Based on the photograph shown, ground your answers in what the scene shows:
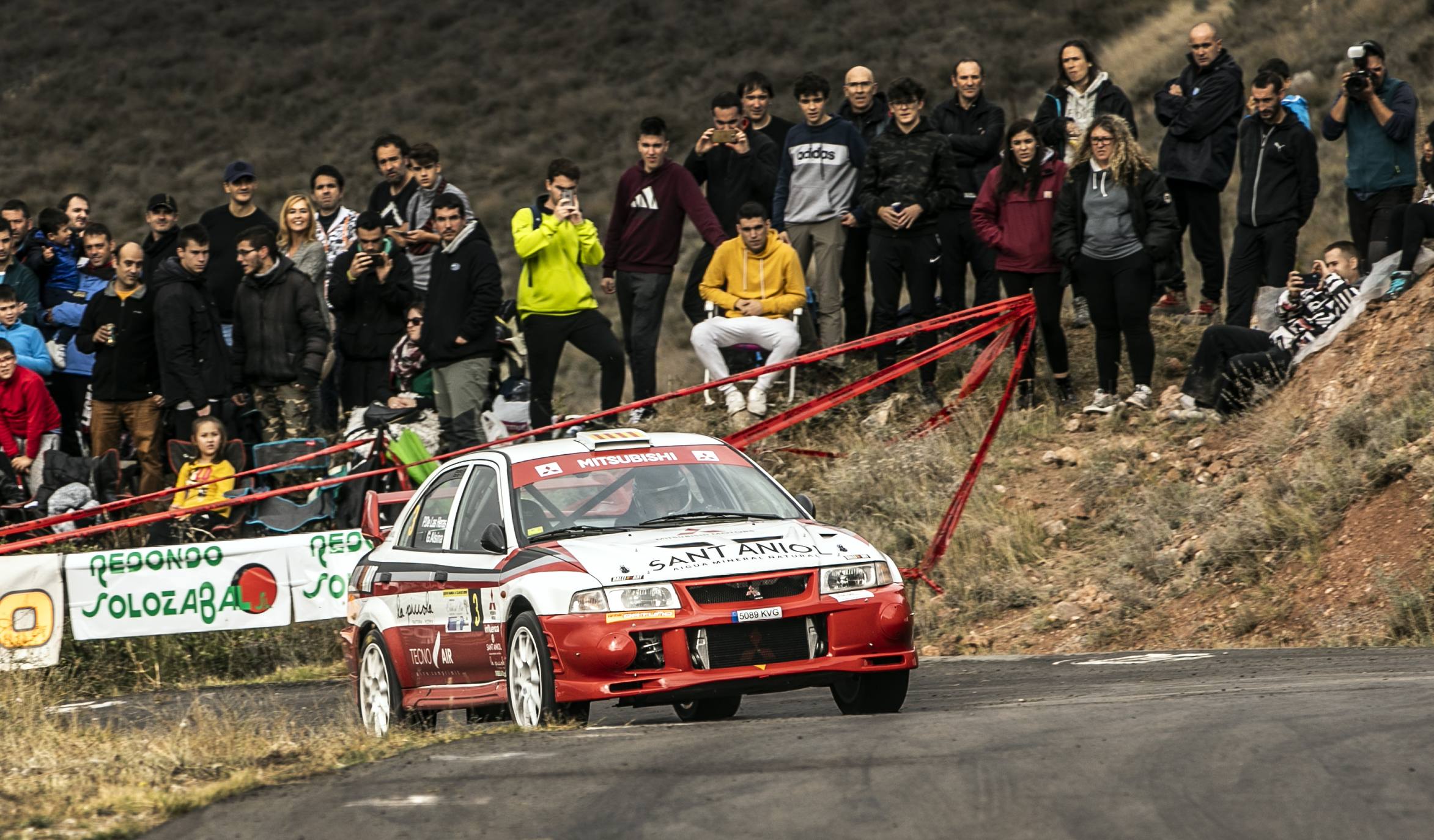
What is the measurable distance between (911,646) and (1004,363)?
966cm

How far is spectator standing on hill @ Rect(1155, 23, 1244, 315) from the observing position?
659 inches

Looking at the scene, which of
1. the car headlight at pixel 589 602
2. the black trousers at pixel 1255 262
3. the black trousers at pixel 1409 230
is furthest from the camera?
the black trousers at pixel 1255 262

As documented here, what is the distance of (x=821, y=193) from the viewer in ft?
57.5

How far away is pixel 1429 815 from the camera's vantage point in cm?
642

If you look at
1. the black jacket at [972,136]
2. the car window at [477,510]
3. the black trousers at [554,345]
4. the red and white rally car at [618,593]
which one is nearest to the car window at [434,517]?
the red and white rally car at [618,593]

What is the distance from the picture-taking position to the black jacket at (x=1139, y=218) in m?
15.4

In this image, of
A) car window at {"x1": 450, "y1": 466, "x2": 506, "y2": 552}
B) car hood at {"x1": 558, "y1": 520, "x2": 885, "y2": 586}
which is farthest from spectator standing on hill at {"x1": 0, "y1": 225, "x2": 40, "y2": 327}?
car hood at {"x1": 558, "y1": 520, "x2": 885, "y2": 586}

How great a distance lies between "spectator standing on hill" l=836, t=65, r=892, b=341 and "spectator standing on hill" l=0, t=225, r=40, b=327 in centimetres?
761

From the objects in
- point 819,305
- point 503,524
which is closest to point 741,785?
point 503,524

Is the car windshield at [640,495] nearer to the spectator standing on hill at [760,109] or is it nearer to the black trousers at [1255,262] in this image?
the black trousers at [1255,262]

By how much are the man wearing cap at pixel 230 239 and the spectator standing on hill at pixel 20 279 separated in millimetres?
1658

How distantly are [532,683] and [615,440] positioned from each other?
172 centimetres

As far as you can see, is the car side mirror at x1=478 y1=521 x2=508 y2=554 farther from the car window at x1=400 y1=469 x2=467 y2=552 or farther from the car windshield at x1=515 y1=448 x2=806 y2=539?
the car window at x1=400 y1=469 x2=467 y2=552

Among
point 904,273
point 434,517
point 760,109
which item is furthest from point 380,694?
point 760,109
